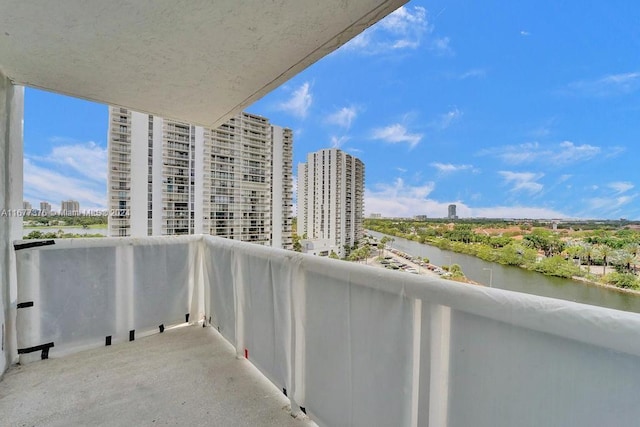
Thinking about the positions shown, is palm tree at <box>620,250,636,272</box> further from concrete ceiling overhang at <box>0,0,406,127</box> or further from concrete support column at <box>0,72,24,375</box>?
concrete support column at <box>0,72,24,375</box>

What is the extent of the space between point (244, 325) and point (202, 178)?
6.41ft

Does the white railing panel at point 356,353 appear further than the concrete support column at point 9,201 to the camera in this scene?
No

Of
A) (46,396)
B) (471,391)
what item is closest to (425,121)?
(471,391)

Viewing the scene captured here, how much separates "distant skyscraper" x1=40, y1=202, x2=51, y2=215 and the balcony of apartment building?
0.24 metres

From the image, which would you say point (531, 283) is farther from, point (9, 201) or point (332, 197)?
point (9, 201)

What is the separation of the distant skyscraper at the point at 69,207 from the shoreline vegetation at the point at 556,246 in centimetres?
298

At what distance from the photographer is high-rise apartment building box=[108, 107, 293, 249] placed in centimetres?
285

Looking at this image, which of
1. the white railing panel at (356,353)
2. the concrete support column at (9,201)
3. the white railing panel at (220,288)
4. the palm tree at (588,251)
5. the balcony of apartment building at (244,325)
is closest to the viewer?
the balcony of apartment building at (244,325)

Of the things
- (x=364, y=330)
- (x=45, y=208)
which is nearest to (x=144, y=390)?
(x=364, y=330)

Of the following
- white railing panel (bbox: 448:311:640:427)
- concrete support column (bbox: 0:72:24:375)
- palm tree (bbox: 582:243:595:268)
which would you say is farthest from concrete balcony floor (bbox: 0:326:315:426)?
palm tree (bbox: 582:243:595:268)

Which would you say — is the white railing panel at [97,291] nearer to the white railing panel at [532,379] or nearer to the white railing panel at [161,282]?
the white railing panel at [161,282]

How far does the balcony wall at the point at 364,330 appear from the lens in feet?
2.20

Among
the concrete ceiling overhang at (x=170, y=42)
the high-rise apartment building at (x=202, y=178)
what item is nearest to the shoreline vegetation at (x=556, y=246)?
the concrete ceiling overhang at (x=170, y=42)

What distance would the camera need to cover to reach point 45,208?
2352 millimetres
